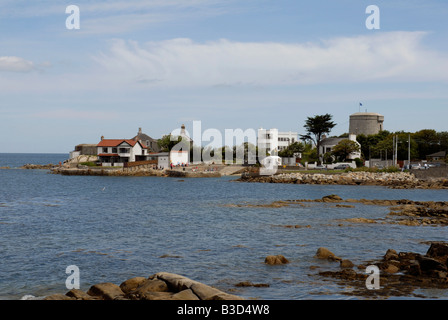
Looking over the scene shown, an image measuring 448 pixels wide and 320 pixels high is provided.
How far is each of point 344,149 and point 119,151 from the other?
56.9 m

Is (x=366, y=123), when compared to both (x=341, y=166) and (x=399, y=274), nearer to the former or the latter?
(x=341, y=166)

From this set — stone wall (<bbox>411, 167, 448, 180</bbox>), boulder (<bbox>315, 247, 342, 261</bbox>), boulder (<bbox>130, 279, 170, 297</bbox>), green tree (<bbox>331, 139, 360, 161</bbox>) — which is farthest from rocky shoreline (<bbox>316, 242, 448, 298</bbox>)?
green tree (<bbox>331, 139, 360, 161</bbox>)

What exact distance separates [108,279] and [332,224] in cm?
2125

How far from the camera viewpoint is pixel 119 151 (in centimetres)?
11988

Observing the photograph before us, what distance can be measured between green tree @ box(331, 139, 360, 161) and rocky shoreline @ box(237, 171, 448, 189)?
23090 mm

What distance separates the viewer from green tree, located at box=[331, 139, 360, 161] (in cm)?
12019

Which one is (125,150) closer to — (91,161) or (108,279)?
(91,161)

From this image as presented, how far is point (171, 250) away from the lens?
27.5 meters

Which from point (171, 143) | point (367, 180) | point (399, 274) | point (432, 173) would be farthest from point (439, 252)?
point (171, 143)

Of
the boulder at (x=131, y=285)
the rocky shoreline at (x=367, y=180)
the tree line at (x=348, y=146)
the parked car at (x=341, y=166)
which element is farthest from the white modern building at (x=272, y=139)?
the boulder at (x=131, y=285)

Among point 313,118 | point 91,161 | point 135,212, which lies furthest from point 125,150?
point 135,212

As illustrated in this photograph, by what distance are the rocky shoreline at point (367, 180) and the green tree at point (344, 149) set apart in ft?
75.8

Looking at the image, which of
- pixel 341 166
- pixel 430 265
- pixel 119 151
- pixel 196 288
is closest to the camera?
pixel 196 288

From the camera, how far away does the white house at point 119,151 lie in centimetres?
11919
